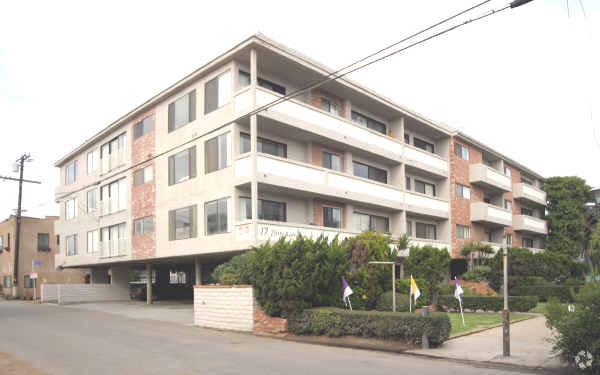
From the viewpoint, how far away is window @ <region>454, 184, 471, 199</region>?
37.1 meters

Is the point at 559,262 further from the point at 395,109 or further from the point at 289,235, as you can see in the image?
the point at 289,235

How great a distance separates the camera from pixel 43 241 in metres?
50.6

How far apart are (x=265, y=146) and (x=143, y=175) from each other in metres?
8.86

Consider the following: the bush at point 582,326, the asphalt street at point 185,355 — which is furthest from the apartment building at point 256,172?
the bush at point 582,326

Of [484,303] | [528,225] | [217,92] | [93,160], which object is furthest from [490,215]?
[93,160]

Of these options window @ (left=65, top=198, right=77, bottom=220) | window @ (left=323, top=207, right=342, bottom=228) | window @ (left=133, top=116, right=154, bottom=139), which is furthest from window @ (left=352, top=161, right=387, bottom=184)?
window @ (left=65, top=198, right=77, bottom=220)

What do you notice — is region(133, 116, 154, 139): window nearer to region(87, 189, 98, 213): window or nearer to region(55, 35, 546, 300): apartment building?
region(55, 35, 546, 300): apartment building

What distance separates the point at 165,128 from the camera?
89.8 ft

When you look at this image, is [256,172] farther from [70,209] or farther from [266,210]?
[70,209]

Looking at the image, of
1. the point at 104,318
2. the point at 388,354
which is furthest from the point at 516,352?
the point at 104,318

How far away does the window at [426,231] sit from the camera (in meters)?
33.8

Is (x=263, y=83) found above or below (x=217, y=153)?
above

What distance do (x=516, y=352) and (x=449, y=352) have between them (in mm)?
1611

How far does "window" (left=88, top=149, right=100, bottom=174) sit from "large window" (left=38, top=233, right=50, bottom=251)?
63.1ft
